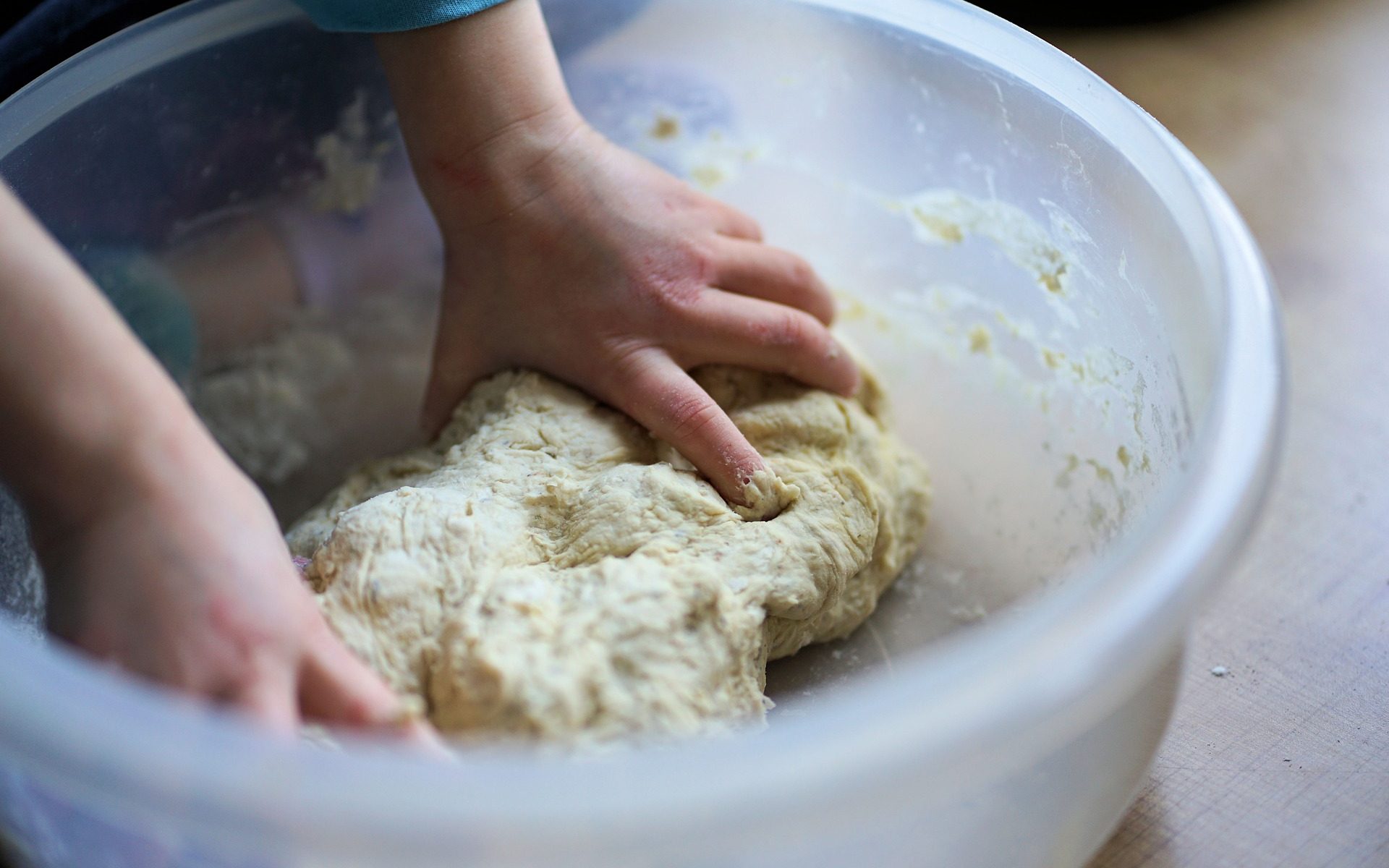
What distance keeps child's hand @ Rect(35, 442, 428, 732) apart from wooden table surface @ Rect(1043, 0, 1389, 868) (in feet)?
1.64

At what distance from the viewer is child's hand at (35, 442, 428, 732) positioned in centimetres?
53

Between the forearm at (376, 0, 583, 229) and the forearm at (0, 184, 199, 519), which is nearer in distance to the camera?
the forearm at (0, 184, 199, 519)

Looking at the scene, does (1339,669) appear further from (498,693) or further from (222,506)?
(222,506)

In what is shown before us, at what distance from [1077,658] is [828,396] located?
1.42 ft

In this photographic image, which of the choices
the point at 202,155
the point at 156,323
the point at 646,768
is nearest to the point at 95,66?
the point at 202,155

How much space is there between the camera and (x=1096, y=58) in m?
1.41

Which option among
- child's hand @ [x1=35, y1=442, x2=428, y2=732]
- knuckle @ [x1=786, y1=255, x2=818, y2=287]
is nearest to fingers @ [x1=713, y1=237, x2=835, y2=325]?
knuckle @ [x1=786, y1=255, x2=818, y2=287]

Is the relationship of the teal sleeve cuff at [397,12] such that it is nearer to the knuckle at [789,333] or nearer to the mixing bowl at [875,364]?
the mixing bowl at [875,364]

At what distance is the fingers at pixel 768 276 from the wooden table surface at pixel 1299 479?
1.17 ft

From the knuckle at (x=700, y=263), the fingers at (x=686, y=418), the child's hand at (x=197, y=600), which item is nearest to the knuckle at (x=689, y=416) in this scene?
the fingers at (x=686, y=418)

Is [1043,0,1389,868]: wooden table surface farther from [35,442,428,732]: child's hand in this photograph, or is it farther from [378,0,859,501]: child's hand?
[35,442,428,732]: child's hand

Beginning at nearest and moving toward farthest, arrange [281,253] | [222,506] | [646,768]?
1. [646,768]
2. [222,506]
3. [281,253]

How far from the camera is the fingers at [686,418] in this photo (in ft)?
2.61

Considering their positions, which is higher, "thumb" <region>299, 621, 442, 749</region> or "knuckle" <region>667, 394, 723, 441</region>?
"thumb" <region>299, 621, 442, 749</region>
